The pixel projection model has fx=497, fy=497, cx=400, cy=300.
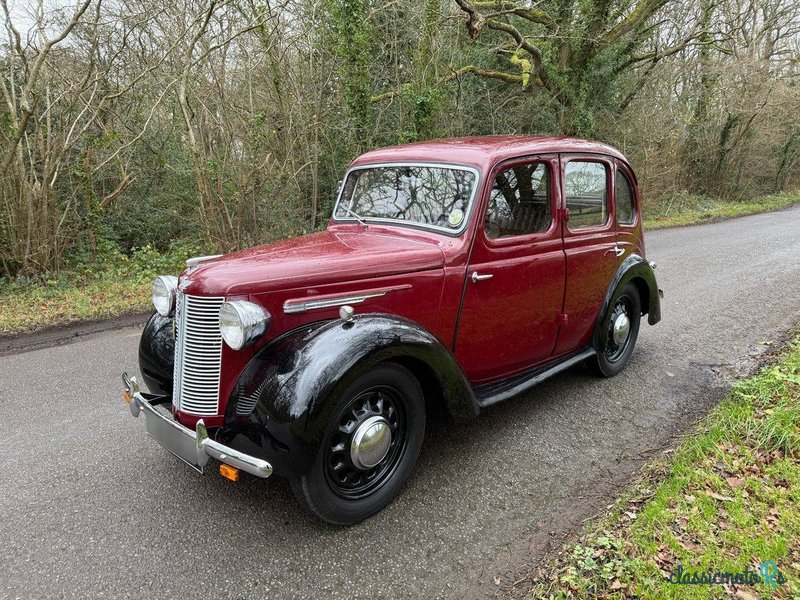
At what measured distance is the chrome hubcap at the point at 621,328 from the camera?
4234 millimetres

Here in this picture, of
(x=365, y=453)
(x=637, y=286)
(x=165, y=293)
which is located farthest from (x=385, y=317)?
(x=637, y=286)

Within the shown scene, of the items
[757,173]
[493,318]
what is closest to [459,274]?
[493,318]

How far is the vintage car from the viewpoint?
2309 millimetres

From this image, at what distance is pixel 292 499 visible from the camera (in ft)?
8.93

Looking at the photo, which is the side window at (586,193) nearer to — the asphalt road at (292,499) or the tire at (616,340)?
the tire at (616,340)

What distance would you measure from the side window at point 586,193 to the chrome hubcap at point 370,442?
6.71 feet

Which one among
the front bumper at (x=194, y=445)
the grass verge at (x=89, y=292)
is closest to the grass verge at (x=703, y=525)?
the front bumper at (x=194, y=445)

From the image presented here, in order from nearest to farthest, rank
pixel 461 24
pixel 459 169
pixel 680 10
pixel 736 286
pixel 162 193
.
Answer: pixel 459 169 → pixel 736 286 → pixel 162 193 → pixel 461 24 → pixel 680 10

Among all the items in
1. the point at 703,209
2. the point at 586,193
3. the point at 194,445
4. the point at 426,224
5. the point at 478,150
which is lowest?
the point at 703,209

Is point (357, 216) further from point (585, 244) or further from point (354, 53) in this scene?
point (354, 53)

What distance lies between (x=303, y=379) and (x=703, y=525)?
201 centimetres

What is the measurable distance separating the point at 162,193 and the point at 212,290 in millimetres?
8135

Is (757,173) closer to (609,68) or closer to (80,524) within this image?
(609,68)

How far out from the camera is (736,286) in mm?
6855
